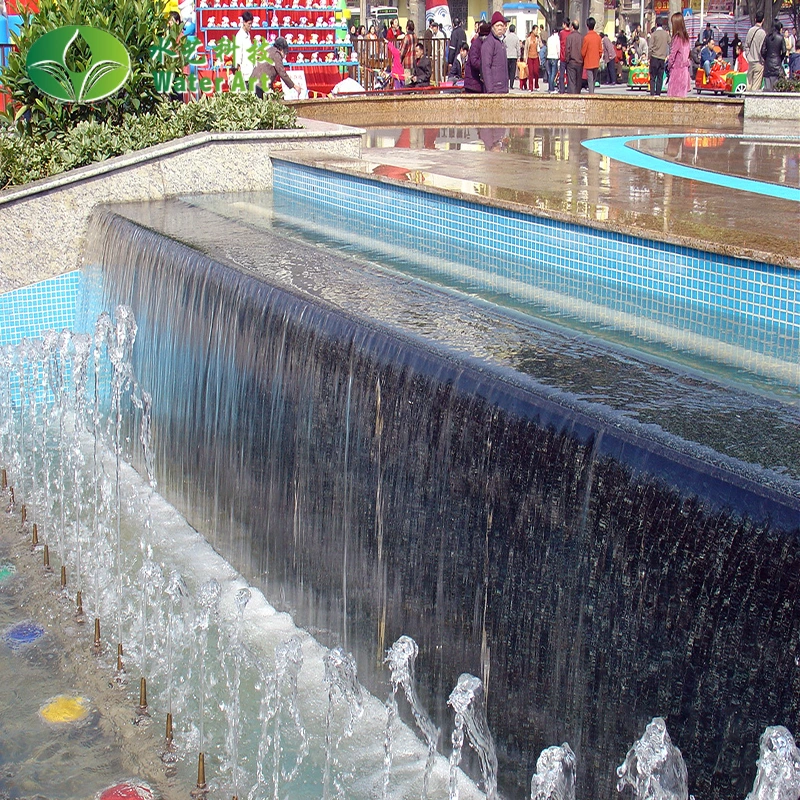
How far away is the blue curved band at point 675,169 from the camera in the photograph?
8155 millimetres

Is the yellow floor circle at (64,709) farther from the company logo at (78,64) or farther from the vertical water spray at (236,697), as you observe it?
the company logo at (78,64)

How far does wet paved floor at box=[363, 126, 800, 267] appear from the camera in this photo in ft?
20.4

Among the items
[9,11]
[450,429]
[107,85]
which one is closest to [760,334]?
[450,429]

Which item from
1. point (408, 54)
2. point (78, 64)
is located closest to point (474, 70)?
point (78, 64)

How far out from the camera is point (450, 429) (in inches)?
168

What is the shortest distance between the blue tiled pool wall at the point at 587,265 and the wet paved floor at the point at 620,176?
0.36 feet

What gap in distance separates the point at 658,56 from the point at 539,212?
13471mm

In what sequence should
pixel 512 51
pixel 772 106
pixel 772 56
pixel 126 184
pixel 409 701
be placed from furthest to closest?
pixel 512 51 < pixel 772 56 < pixel 772 106 < pixel 126 184 < pixel 409 701

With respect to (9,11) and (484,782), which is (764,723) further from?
(9,11)

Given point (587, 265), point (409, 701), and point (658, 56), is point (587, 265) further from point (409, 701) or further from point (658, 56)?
point (658, 56)

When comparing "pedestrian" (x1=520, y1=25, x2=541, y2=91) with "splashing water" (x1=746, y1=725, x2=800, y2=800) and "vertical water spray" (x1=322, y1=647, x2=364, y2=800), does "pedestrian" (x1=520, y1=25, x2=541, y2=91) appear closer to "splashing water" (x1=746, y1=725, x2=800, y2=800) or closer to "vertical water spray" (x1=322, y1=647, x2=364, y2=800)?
"vertical water spray" (x1=322, y1=647, x2=364, y2=800)

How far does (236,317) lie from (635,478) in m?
3.10

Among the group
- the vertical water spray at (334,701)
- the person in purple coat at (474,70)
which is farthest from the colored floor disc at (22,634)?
the person in purple coat at (474,70)

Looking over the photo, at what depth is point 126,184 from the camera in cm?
904
